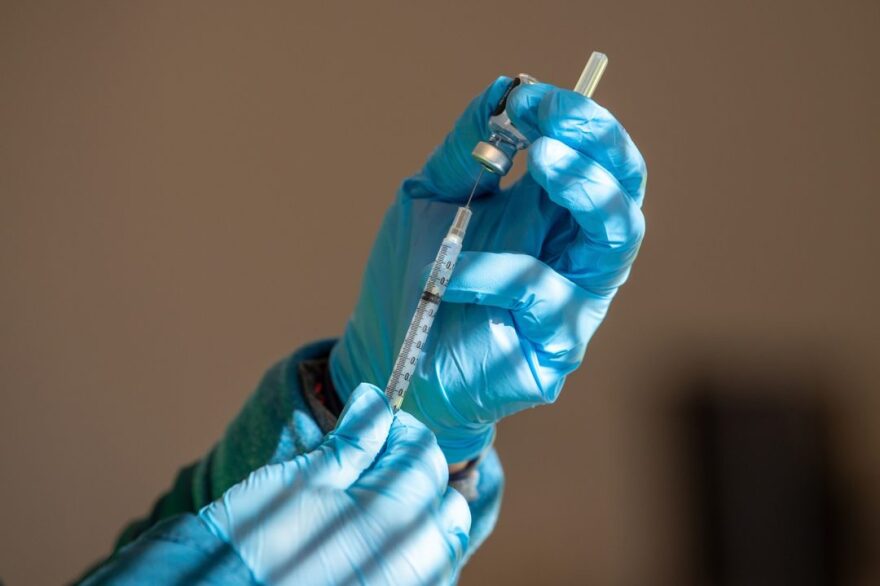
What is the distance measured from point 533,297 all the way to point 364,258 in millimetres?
1340

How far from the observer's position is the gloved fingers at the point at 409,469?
75 cm

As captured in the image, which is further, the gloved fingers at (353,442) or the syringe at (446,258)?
the syringe at (446,258)

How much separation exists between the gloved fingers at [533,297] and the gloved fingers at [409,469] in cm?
18

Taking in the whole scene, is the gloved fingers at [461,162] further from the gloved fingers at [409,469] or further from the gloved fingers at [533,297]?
the gloved fingers at [409,469]

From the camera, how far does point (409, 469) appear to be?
2.56 ft

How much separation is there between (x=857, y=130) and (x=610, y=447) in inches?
39.2

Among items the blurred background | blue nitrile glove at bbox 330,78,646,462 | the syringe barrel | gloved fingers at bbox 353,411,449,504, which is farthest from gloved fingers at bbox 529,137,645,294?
the blurred background

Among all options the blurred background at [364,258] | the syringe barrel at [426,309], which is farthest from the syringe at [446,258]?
the blurred background at [364,258]

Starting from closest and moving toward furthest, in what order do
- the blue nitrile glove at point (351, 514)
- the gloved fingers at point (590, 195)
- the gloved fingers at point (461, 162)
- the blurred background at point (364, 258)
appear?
the blue nitrile glove at point (351, 514) → the gloved fingers at point (590, 195) → the gloved fingers at point (461, 162) → the blurred background at point (364, 258)

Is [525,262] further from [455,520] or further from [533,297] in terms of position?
[455,520]

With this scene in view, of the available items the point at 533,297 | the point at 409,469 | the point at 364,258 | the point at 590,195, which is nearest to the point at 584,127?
the point at 590,195

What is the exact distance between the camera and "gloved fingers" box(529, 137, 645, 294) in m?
0.92

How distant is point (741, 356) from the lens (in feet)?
7.10

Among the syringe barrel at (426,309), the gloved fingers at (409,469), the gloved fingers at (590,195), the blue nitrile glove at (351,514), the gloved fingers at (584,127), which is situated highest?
the gloved fingers at (584,127)
